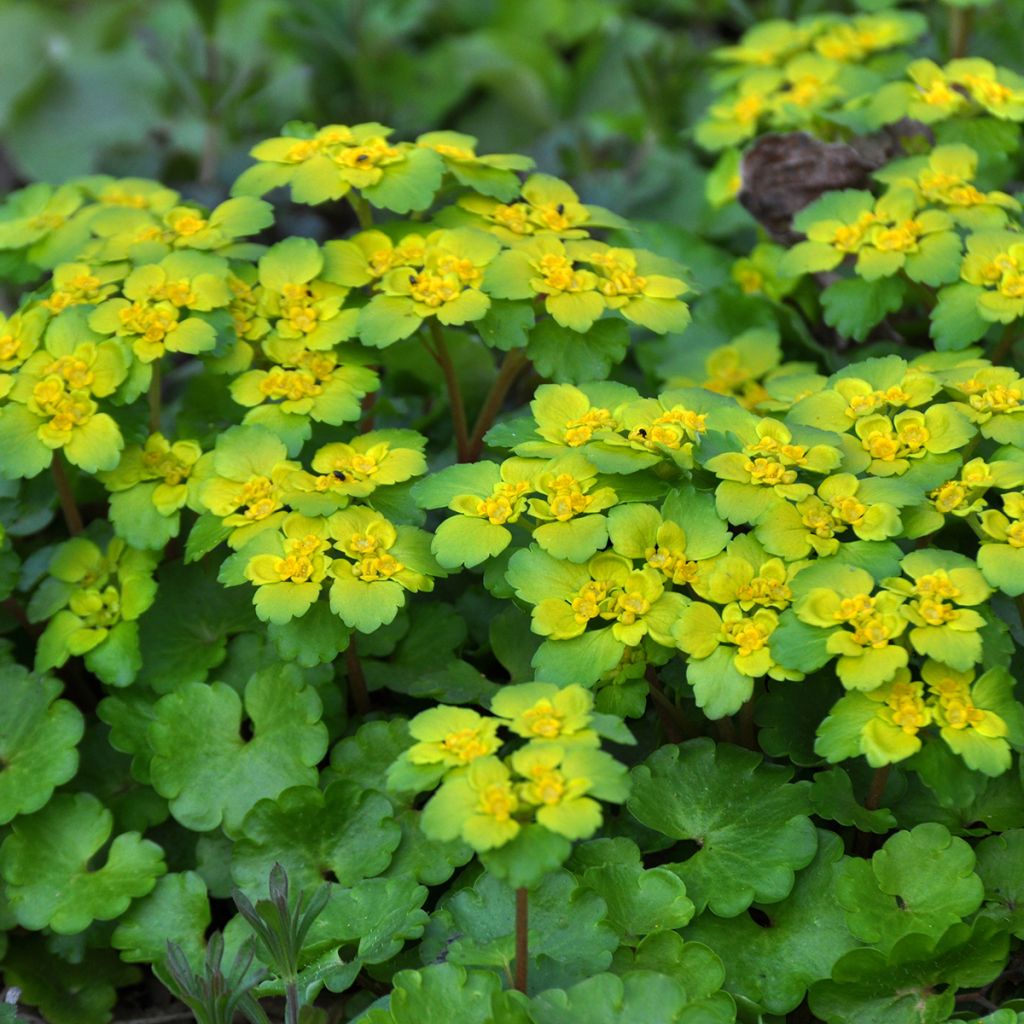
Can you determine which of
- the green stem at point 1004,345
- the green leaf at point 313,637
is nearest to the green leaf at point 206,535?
the green leaf at point 313,637

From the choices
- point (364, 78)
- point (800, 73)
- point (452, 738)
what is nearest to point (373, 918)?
point (452, 738)

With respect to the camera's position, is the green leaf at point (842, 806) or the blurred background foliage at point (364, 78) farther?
the blurred background foliage at point (364, 78)

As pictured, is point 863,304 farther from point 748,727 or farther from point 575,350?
point 748,727

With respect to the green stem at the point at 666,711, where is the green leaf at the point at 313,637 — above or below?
above

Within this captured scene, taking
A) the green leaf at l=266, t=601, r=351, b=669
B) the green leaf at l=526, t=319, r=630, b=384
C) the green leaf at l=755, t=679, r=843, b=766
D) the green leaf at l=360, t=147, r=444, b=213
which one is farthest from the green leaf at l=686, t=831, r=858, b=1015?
the green leaf at l=360, t=147, r=444, b=213

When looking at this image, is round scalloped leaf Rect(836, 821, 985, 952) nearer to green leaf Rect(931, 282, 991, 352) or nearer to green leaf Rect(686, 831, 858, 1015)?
green leaf Rect(686, 831, 858, 1015)

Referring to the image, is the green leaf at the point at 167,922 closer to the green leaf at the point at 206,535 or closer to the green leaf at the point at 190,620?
the green leaf at the point at 190,620

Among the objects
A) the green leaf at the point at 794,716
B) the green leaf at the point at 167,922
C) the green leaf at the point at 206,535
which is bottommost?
the green leaf at the point at 167,922
